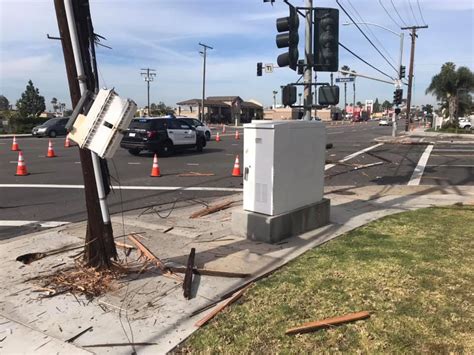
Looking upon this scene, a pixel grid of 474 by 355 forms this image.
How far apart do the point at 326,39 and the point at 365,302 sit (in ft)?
17.9

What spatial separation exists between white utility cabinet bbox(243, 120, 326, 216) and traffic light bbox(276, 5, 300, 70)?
1909mm

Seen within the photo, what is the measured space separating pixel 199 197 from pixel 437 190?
5849mm

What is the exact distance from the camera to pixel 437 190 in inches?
439

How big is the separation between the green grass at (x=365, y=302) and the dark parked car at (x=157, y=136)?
14.4 meters

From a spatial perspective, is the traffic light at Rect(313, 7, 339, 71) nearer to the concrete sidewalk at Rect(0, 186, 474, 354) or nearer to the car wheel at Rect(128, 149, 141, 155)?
the concrete sidewalk at Rect(0, 186, 474, 354)

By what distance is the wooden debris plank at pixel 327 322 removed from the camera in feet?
11.6

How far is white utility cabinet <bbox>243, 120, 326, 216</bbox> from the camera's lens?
6.05 meters

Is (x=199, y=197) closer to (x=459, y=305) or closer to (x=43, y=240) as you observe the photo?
(x=43, y=240)

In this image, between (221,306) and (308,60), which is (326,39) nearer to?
(308,60)

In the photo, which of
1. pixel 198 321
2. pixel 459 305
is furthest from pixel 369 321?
pixel 198 321

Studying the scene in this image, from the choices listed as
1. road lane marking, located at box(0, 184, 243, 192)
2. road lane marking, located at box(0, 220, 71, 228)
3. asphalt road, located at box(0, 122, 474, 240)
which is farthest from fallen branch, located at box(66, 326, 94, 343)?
road lane marking, located at box(0, 184, 243, 192)

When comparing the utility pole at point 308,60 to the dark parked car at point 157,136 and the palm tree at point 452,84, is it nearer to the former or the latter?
the dark parked car at point 157,136

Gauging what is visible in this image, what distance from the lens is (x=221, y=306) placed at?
13.2 feet

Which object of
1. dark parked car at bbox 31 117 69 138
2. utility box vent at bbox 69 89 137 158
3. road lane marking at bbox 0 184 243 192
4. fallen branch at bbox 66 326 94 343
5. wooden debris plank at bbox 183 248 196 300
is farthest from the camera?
dark parked car at bbox 31 117 69 138
